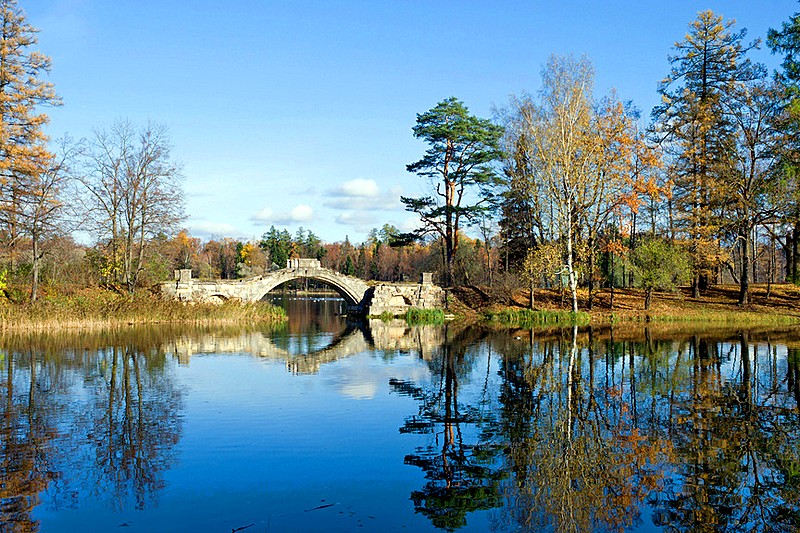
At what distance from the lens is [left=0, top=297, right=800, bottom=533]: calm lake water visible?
7035 mm

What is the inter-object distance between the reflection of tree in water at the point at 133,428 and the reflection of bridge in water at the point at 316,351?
3213 millimetres

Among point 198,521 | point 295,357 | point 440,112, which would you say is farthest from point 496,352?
point 440,112

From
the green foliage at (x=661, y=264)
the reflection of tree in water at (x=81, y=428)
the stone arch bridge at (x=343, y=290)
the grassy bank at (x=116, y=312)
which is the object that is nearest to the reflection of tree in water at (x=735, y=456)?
the reflection of tree in water at (x=81, y=428)

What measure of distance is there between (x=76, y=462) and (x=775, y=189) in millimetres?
33402

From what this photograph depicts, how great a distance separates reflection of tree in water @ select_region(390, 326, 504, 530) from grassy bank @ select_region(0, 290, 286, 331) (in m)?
16.9

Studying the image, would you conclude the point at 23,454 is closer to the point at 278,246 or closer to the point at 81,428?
the point at 81,428

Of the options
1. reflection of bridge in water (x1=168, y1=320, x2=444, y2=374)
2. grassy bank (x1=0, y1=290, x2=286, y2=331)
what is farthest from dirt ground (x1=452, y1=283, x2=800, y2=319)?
grassy bank (x1=0, y1=290, x2=286, y2=331)

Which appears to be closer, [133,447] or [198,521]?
[198,521]

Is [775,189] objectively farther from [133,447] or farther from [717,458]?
[133,447]

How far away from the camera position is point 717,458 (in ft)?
29.2

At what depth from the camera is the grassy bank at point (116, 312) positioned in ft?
81.1

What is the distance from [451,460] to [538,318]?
81.8 ft

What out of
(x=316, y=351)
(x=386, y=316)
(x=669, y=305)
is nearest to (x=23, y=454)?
(x=316, y=351)

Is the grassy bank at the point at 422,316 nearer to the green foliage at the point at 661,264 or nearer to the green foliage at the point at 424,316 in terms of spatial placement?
the green foliage at the point at 424,316
